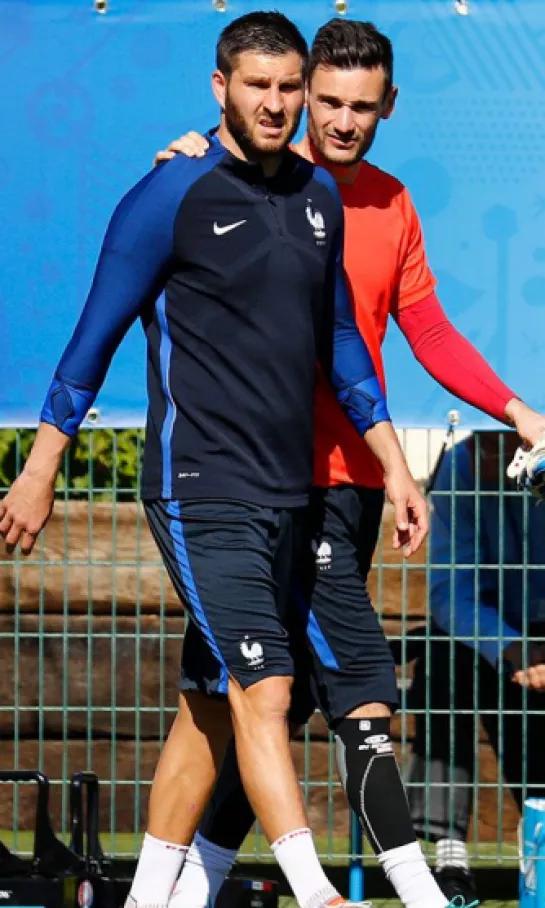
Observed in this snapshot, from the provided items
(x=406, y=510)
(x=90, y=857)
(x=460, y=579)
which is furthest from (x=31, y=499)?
(x=460, y=579)

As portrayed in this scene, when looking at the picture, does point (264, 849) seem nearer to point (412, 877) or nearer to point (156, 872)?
point (156, 872)

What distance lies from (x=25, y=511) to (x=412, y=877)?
4.14 feet

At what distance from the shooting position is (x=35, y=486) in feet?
15.5

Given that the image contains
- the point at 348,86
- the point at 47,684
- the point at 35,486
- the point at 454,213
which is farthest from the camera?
the point at 47,684

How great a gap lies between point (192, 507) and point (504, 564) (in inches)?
65.1

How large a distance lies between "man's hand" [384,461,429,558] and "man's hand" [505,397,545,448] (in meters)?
0.38

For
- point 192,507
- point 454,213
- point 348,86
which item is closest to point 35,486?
point 192,507

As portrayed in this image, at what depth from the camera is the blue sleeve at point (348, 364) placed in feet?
16.3

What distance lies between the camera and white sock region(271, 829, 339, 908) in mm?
4500

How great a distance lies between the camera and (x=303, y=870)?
450 centimetres

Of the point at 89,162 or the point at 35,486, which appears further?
the point at 89,162

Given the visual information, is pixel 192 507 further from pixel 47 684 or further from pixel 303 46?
pixel 47 684

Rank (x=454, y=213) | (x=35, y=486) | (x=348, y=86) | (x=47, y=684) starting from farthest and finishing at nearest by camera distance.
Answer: (x=47, y=684) < (x=454, y=213) < (x=348, y=86) < (x=35, y=486)

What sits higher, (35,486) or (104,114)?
(104,114)
